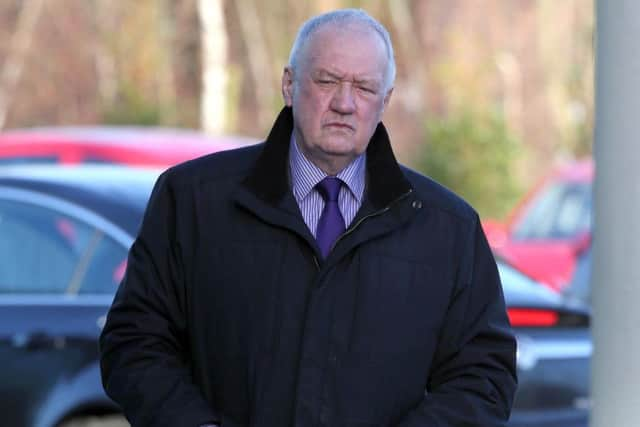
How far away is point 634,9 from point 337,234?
2.79ft

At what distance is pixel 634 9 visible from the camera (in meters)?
3.63

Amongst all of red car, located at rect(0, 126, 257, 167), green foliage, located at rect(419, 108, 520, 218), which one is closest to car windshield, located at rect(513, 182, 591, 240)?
red car, located at rect(0, 126, 257, 167)

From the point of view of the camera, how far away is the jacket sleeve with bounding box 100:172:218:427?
331cm

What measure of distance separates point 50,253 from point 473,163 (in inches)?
872

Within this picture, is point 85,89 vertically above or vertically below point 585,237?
below

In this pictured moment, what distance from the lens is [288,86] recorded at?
3.53 m

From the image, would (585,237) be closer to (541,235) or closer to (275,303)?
(541,235)

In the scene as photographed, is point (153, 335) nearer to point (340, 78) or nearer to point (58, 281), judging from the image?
point (340, 78)

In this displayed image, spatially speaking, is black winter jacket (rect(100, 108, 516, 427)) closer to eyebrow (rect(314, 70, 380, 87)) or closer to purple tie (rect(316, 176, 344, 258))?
purple tie (rect(316, 176, 344, 258))

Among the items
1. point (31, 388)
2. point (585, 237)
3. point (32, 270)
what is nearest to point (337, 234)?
point (31, 388)

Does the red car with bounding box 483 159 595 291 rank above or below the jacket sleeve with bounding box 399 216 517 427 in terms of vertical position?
below

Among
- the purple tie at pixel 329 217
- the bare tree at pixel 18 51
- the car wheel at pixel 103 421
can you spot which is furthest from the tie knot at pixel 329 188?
the bare tree at pixel 18 51

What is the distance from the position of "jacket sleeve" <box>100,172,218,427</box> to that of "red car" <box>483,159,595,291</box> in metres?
8.50

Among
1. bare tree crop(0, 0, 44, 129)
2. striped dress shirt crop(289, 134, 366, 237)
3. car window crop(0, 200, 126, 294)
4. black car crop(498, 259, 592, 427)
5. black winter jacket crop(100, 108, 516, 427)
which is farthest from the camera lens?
bare tree crop(0, 0, 44, 129)
